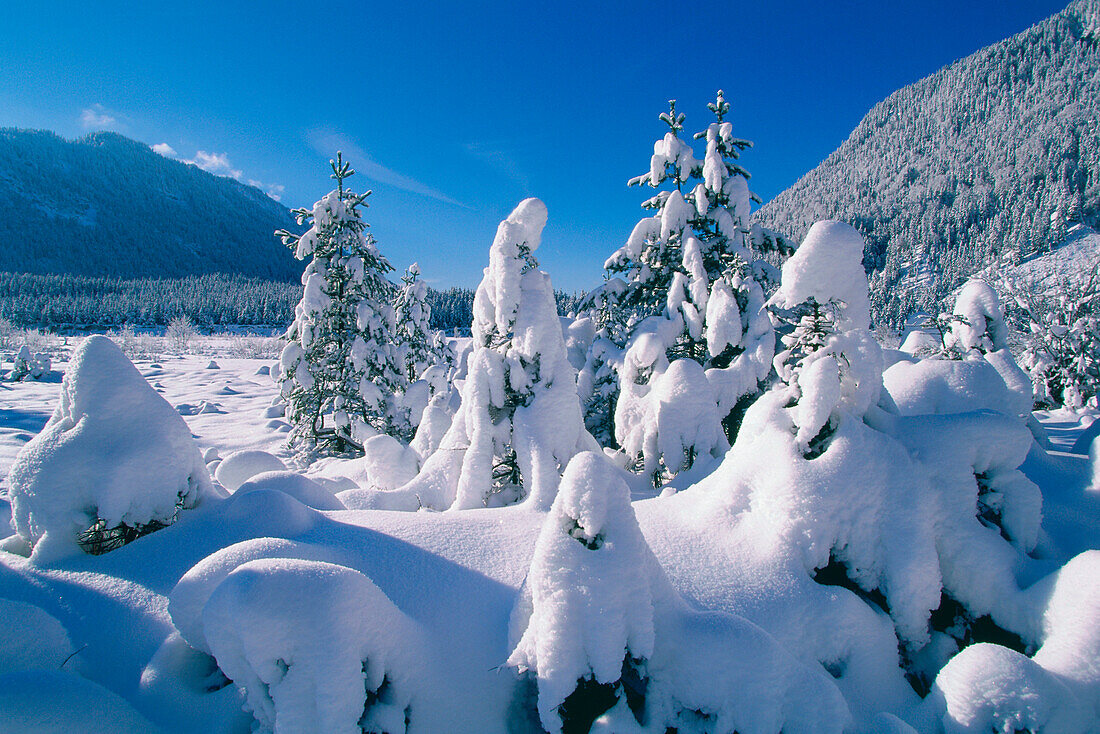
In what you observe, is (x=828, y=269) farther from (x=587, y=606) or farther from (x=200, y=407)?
(x=200, y=407)

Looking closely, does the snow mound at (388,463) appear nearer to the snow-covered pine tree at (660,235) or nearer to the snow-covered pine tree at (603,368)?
the snow-covered pine tree at (603,368)

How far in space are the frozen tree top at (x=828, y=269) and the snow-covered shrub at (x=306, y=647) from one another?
438 centimetres

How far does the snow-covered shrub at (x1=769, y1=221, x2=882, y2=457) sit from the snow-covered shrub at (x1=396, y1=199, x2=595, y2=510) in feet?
8.96

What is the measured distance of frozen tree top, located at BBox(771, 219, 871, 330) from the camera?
413cm

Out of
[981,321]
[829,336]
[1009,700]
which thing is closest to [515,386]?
[829,336]

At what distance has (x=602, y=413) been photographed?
10188mm

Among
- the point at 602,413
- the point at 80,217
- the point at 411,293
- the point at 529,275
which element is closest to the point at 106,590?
the point at 529,275

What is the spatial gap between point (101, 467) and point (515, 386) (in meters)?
4.10

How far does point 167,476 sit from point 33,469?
3.29ft

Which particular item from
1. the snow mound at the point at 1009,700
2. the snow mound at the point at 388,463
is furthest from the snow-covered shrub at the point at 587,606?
the snow mound at the point at 388,463

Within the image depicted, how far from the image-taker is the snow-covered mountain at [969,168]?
259 feet

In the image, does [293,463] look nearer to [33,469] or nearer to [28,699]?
[33,469]

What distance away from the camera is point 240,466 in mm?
7324

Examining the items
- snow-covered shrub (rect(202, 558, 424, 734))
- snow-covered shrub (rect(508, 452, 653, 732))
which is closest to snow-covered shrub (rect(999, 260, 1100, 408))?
snow-covered shrub (rect(508, 452, 653, 732))
